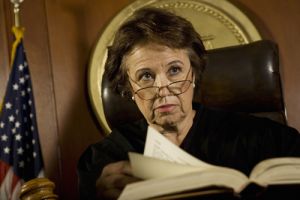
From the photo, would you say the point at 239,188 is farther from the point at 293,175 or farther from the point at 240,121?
the point at 240,121

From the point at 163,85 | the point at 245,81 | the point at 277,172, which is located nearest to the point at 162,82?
the point at 163,85

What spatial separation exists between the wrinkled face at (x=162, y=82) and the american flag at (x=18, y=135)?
0.82 meters

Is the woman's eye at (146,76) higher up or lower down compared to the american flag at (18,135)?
higher up

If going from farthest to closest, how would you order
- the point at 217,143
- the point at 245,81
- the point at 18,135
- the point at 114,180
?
the point at 18,135, the point at 245,81, the point at 217,143, the point at 114,180

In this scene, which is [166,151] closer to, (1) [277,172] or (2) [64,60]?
(1) [277,172]

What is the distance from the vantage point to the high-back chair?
5.59 ft

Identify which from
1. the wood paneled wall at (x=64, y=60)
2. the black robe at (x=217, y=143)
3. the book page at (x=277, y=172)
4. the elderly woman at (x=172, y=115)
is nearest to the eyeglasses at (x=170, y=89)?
the elderly woman at (x=172, y=115)

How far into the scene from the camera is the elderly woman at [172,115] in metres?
1.47

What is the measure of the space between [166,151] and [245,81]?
0.67 meters

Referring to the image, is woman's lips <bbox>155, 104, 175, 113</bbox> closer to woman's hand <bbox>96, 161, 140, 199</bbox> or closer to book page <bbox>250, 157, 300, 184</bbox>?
woman's hand <bbox>96, 161, 140, 199</bbox>

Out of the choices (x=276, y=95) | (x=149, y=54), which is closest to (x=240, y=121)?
(x=276, y=95)

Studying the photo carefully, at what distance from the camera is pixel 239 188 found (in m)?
0.92

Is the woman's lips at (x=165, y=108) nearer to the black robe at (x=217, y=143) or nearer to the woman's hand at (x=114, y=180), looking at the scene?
the black robe at (x=217, y=143)

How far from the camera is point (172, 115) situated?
59.7 inches
